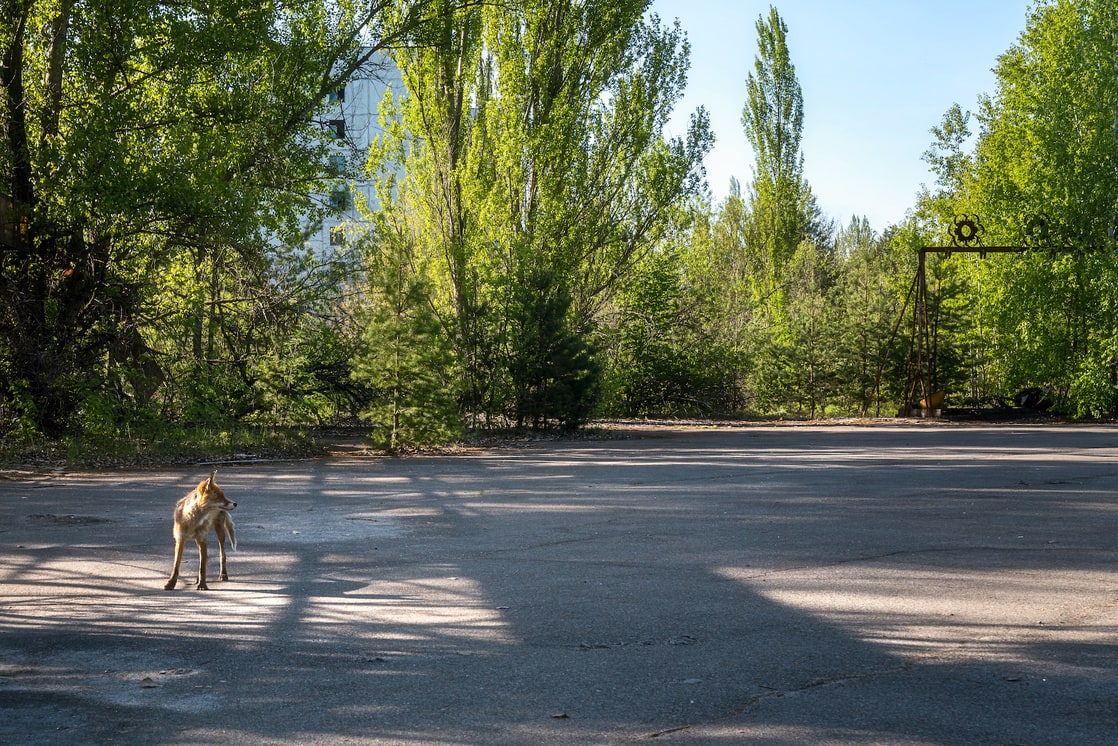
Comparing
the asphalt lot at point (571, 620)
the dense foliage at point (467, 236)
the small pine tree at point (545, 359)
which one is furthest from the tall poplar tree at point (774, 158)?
the asphalt lot at point (571, 620)

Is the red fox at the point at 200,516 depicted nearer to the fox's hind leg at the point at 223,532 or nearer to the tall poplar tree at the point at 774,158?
the fox's hind leg at the point at 223,532

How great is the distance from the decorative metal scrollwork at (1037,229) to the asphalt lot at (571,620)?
815 inches

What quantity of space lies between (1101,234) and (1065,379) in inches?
171

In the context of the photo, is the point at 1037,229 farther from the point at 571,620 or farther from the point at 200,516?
the point at 200,516

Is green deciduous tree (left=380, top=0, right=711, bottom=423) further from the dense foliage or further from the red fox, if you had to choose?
the red fox

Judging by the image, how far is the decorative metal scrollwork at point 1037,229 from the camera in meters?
31.2

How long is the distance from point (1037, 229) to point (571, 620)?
29178 millimetres

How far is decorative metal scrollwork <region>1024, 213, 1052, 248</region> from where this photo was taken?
31.2 m

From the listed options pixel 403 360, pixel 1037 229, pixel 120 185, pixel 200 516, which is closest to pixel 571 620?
pixel 200 516

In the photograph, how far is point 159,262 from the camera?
18047 mm

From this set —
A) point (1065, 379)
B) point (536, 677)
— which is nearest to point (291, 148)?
point (536, 677)

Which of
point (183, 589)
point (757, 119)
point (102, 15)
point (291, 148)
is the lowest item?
point (183, 589)

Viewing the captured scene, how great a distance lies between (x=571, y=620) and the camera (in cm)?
597

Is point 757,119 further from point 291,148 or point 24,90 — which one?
point 24,90
